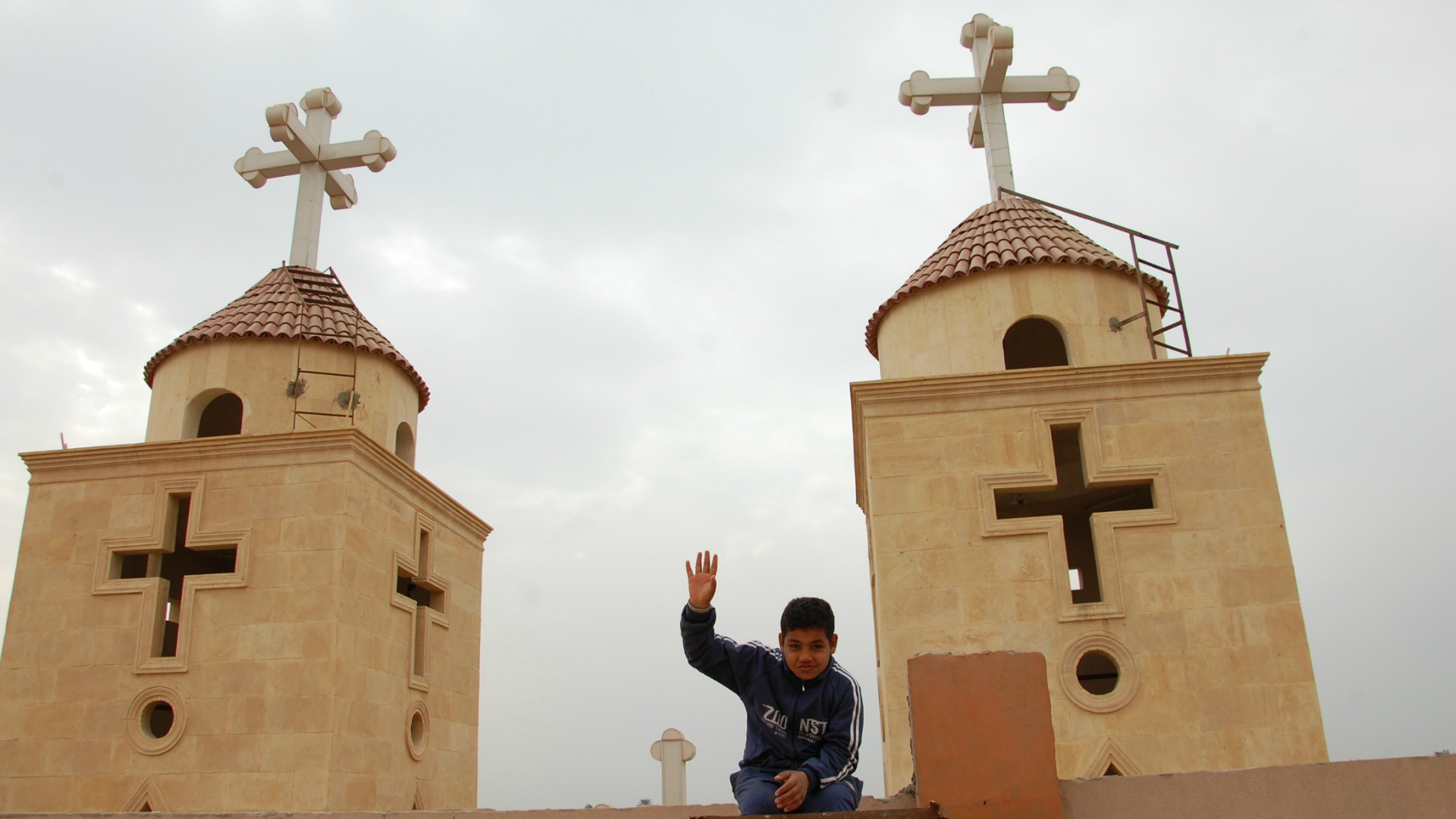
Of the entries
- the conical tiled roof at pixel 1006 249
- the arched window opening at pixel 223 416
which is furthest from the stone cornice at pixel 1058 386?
the arched window opening at pixel 223 416

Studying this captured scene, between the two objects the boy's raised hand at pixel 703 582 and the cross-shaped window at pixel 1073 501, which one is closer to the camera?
the boy's raised hand at pixel 703 582

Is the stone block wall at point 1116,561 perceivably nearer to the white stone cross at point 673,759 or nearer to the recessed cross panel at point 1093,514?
the recessed cross panel at point 1093,514

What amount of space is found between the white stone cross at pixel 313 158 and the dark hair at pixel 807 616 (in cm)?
1184

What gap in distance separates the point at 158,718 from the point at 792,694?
10.6 m

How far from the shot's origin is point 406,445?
46.8 feet

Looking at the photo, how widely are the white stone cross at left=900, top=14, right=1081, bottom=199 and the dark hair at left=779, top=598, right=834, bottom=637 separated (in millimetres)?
10610

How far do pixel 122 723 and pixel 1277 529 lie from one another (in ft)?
36.5

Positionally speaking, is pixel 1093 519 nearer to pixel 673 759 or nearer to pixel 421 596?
pixel 673 759

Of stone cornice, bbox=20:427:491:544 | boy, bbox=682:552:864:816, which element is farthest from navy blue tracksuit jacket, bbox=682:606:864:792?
stone cornice, bbox=20:427:491:544

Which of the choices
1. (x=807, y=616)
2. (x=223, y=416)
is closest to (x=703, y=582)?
(x=807, y=616)

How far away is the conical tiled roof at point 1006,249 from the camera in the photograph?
12.2 meters

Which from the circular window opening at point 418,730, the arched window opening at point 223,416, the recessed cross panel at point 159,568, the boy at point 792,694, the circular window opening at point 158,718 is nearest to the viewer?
the boy at point 792,694

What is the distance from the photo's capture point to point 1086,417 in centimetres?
1126

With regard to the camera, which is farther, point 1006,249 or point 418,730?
point 418,730
